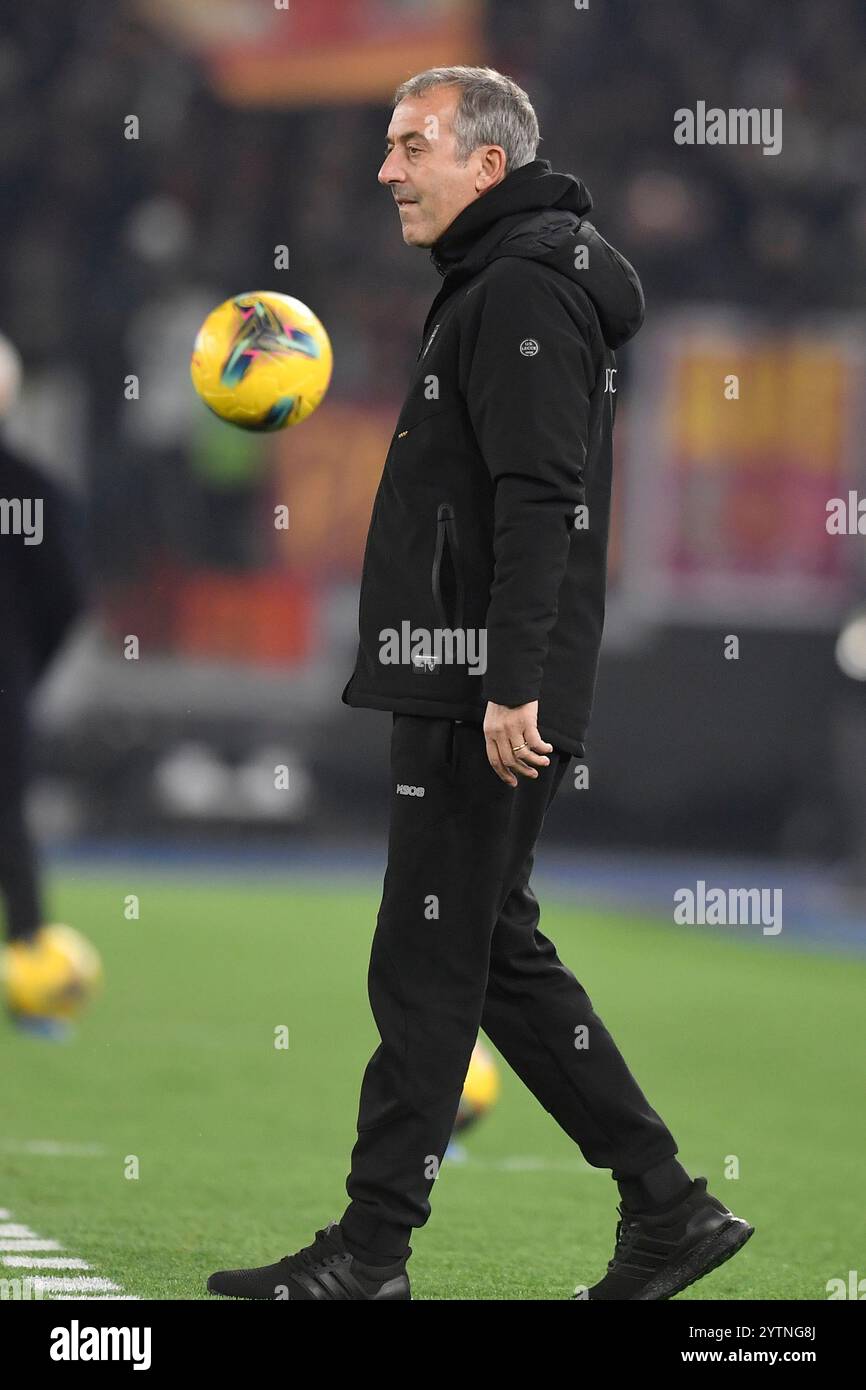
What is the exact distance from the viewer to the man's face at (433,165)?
373cm

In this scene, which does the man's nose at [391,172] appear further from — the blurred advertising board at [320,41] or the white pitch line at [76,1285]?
the blurred advertising board at [320,41]

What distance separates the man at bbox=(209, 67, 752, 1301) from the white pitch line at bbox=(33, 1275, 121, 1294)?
19 cm

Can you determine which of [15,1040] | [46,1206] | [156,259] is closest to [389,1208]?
[46,1206]

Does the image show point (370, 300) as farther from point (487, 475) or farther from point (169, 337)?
point (487, 475)

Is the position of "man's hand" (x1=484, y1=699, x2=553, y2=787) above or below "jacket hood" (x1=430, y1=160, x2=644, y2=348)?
below

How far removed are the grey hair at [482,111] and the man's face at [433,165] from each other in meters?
0.01

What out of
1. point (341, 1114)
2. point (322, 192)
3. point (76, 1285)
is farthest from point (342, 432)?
point (76, 1285)

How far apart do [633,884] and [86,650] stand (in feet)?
13.7

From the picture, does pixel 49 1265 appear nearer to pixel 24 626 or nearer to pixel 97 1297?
pixel 97 1297

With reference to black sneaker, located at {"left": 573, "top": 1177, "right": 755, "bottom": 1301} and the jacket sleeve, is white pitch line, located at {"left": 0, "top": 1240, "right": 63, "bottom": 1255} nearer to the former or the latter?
black sneaker, located at {"left": 573, "top": 1177, "right": 755, "bottom": 1301}

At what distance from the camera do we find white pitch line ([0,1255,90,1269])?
392cm

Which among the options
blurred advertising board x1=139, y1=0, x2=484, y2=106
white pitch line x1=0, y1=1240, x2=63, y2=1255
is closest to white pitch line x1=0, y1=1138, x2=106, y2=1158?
white pitch line x1=0, y1=1240, x2=63, y2=1255

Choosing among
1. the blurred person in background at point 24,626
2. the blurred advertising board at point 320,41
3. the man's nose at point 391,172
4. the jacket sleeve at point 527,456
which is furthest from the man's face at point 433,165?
the blurred advertising board at point 320,41

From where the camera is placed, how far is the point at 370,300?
1563cm
